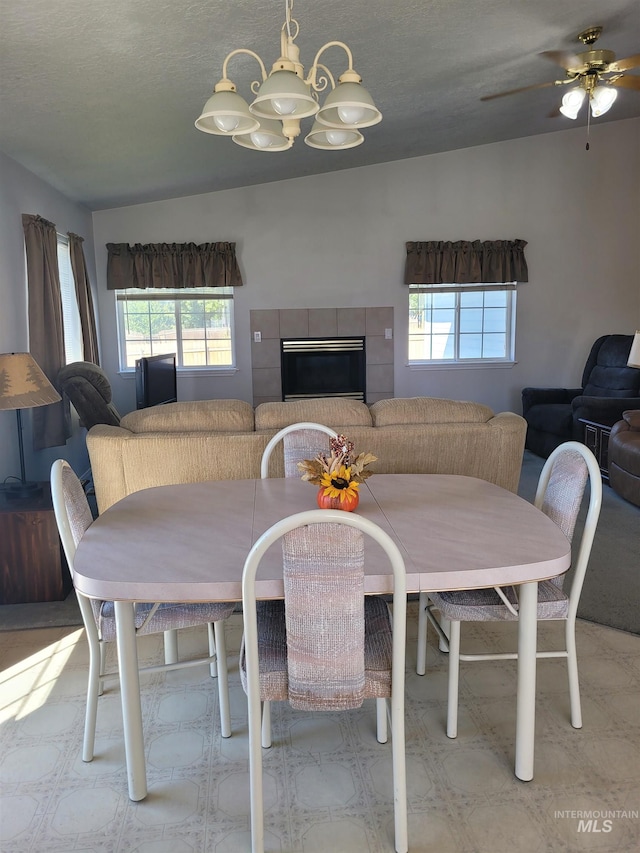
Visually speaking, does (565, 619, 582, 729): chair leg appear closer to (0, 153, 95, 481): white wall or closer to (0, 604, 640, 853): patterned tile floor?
(0, 604, 640, 853): patterned tile floor

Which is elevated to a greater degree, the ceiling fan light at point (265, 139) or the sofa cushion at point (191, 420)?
the ceiling fan light at point (265, 139)

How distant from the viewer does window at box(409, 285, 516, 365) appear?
676cm

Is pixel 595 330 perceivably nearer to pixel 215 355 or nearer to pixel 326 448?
pixel 215 355

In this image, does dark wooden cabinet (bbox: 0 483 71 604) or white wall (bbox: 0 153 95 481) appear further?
white wall (bbox: 0 153 95 481)

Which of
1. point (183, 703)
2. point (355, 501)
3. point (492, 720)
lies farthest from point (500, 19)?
point (183, 703)

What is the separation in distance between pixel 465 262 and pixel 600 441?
101 inches

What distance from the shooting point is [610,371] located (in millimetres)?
5961

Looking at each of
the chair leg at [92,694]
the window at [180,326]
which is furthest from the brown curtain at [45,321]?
the chair leg at [92,694]

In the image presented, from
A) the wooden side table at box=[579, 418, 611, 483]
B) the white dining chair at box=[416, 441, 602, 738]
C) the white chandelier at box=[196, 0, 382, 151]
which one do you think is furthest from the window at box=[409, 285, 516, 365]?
the white dining chair at box=[416, 441, 602, 738]

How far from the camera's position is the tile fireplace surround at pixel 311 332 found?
6.62 meters

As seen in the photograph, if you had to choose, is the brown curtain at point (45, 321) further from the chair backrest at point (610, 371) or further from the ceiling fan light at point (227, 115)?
the chair backrest at point (610, 371)

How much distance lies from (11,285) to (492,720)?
3.70 metres

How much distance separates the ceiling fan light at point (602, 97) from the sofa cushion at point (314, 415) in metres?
2.61

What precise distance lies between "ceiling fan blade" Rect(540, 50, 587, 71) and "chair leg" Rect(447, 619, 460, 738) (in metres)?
3.22
